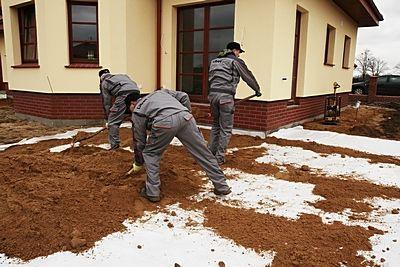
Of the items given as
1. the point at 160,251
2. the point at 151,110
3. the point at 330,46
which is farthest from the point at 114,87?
the point at 330,46

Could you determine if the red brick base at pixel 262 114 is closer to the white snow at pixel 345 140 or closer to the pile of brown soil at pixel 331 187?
the white snow at pixel 345 140

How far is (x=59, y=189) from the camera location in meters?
3.54

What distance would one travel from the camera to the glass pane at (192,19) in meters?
7.39

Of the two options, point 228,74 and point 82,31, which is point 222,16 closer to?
point 228,74

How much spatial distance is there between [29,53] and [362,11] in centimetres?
960

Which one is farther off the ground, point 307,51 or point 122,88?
point 307,51

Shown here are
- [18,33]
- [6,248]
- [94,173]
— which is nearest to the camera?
[6,248]

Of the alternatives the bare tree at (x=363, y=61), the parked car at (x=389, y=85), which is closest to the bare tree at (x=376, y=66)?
the bare tree at (x=363, y=61)

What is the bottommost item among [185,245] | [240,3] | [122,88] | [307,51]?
[185,245]

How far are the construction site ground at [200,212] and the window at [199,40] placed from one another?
2614mm

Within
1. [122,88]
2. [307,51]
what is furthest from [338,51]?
[122,88]

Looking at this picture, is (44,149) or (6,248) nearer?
(6,248)

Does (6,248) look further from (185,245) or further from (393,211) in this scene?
(393,211)

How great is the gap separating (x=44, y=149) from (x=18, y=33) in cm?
479
